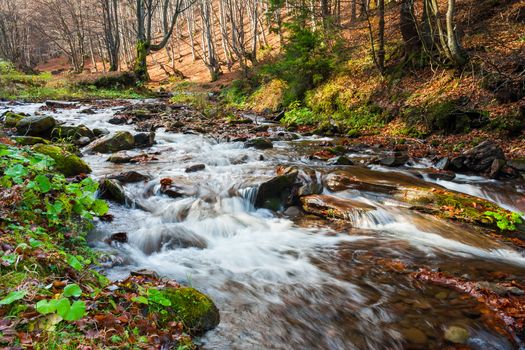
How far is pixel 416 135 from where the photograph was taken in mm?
10531

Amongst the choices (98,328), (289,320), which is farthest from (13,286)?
(289,320)

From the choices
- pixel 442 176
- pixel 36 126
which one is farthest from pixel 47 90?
pixel 442 176

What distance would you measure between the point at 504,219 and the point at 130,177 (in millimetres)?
6467

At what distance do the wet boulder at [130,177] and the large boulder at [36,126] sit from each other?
4.19 metres

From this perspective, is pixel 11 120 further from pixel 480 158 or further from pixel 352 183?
pixel 480 158

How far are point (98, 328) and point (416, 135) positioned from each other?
1009cm

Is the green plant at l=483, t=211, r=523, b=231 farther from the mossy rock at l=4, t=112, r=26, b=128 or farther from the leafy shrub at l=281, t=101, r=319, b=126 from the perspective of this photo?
the mossy rock at l=4, t=112, r=26, b=128

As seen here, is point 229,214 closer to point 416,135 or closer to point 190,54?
point 416,135

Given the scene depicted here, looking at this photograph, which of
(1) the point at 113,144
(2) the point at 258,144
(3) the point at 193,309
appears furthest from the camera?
(2) the point at 258,144

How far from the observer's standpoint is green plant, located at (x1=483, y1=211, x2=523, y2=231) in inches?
215

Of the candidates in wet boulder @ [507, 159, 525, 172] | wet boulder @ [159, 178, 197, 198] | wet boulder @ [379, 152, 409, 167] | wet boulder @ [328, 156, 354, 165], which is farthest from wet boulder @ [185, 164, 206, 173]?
wet boulder @ [507, 159, 525, 172]

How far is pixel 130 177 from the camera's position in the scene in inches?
281

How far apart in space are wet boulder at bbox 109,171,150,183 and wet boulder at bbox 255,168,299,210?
7.84 feet

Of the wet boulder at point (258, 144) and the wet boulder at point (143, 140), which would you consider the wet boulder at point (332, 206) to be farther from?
the wet boulder at point (143, 140)
